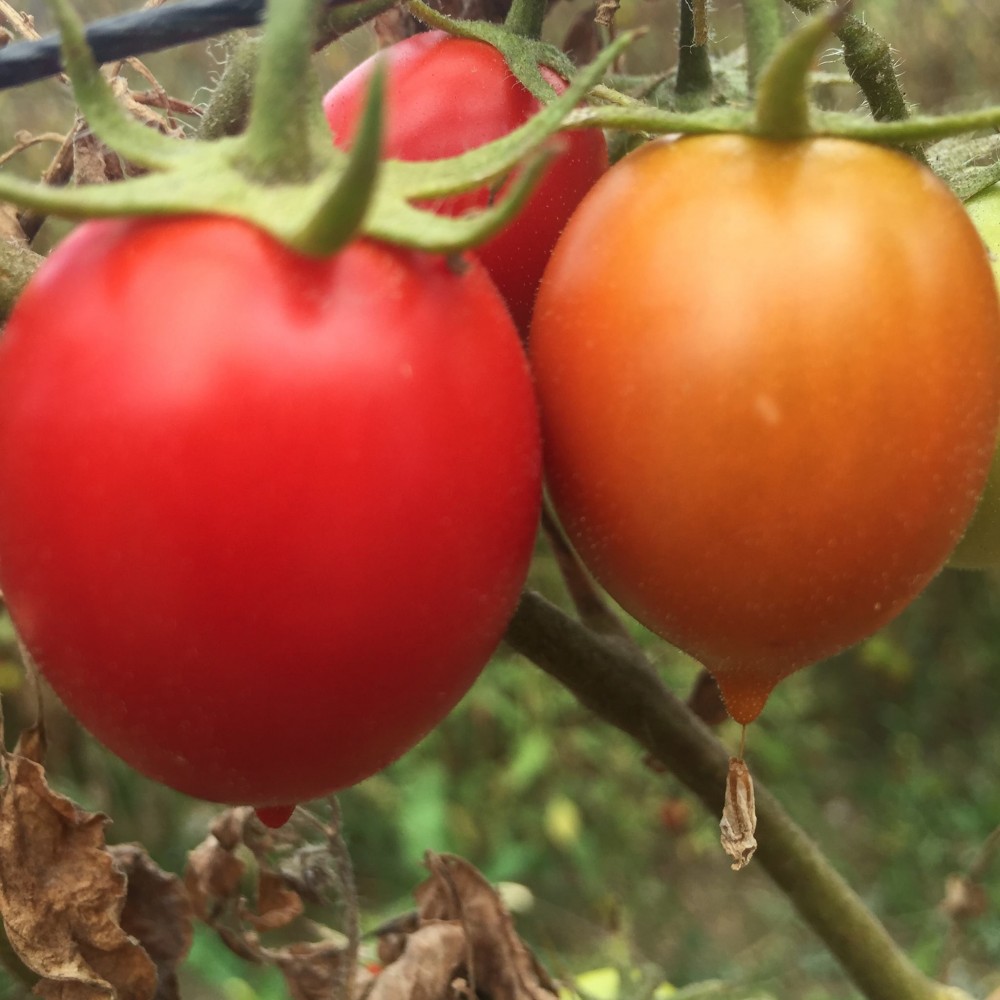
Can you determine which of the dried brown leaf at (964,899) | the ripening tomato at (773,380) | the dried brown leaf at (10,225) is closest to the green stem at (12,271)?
the dried brown leaf at (10,225)

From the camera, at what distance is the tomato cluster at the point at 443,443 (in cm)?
39

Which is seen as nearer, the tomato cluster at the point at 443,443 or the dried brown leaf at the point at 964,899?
the tomato cluster at the point at 443,443

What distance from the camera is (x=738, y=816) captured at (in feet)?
1.66

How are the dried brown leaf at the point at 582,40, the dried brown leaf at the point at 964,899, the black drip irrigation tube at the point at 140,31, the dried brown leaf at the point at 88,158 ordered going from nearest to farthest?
the black drip irrigation tube at the point at 140,31 → the dried brown leaf at the point at 88,158 → the dried brown leaf at the point at 582,40 → the dried brown leaf at the point at 964,899

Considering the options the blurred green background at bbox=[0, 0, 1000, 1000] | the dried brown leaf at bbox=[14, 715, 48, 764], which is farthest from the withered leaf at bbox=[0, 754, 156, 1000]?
the blurred green background at bbox=[0, 0, 1000, 1000]

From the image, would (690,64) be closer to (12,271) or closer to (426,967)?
(12,271)

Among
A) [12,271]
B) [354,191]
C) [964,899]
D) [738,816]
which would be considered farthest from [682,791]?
[354,191]

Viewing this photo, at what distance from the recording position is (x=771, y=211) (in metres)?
0.43

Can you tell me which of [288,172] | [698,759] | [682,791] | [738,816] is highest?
[288,172]

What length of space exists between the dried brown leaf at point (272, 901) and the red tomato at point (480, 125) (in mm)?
388

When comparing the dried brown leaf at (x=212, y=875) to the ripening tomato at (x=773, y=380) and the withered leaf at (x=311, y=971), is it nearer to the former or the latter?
the withered leaf at (x=311, y=971)

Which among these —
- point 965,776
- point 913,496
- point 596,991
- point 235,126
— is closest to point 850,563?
point 913,496

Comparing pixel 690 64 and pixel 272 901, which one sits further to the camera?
pixel 272 901

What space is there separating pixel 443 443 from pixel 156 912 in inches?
15.7
